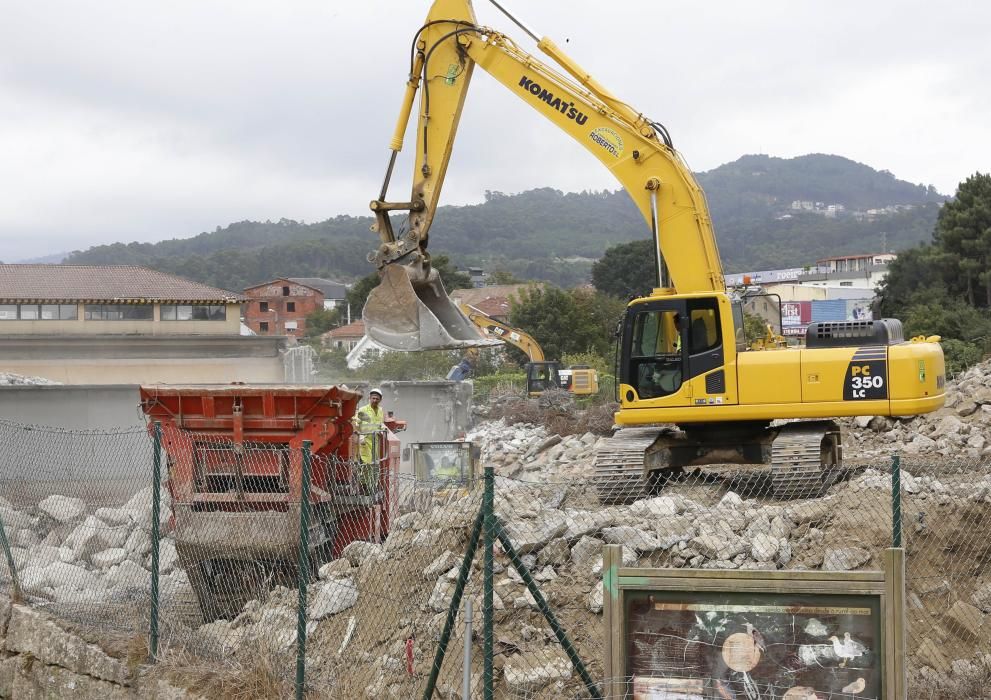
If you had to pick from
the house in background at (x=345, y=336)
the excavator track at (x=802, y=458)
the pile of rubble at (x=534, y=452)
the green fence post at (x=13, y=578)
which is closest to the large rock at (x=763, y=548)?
the excavator track at (x=802, y=458)

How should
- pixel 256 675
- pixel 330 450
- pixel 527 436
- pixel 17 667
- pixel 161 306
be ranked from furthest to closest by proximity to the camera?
pixel 161 306 < pixel 527 436 < pixel 330 450 < pixel 17 667 < pixel 256 675

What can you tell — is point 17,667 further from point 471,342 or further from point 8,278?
point 8,278

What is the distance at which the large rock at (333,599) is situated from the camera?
8.77m

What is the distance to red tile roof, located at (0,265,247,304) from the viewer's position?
146ft

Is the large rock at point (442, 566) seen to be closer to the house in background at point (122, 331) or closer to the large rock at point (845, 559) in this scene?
the large rock at point (845, 559)

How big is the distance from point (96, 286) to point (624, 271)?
175ft

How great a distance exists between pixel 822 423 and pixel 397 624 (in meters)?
7.27

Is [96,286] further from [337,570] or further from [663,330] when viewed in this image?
[337,570]

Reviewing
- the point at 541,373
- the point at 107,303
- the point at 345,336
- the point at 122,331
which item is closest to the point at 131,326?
the point at 122,331

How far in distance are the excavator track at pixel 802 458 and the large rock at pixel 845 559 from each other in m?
3.17

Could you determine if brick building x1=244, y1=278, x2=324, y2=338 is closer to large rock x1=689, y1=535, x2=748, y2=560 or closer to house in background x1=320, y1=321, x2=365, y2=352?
house in background x1=320, y1=321, x2=365, y2=352

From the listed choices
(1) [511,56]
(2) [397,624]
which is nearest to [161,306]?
(1) [511,56]

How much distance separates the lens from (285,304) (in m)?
112

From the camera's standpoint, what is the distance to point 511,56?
14.7 m
